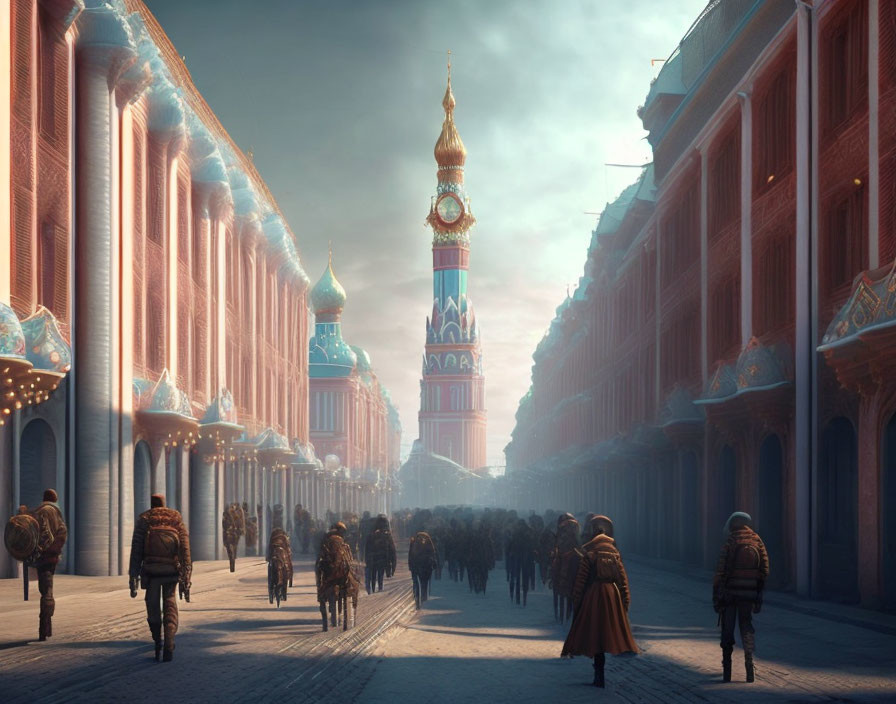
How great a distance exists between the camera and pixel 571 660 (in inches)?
570

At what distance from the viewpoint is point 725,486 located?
3347 cm

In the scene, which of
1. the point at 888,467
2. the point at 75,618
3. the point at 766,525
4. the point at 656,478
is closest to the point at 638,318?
the point at 656,478

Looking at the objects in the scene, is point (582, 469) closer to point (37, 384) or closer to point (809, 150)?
point (809, 150)

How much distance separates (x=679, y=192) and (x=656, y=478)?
36.3 ft

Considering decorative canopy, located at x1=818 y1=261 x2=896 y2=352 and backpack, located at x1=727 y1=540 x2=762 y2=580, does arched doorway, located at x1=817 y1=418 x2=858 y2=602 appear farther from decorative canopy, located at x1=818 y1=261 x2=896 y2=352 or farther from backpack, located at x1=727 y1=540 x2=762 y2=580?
backpack, located at x1=727 y1=540 x2=762 y2=580

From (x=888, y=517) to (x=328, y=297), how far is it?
8381cm

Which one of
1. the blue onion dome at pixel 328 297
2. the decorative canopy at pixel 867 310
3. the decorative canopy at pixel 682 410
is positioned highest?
the blue onion dome at pixel 328 297

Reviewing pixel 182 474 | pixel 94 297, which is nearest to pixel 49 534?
pixel 94 297

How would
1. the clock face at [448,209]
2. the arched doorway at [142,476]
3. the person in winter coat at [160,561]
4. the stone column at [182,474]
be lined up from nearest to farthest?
the person in winter coat at [160,561] → the arched doorway at [142,476] → the stone column at [182,474] → the clock face at [448,209]

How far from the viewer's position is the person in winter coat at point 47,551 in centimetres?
1496

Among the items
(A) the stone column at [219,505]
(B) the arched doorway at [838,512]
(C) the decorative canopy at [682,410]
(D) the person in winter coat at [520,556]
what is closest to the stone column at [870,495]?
(B) the arched doorway at [838,512]

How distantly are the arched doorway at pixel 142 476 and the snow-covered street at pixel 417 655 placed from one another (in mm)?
8901

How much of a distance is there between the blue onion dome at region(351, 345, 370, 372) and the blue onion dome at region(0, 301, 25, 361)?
9174cm

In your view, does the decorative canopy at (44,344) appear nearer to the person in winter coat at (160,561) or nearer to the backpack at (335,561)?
the backpack at (335,561)
